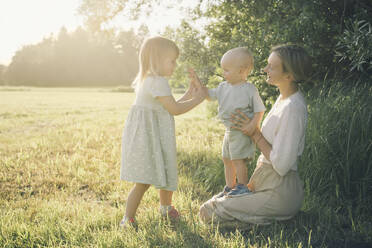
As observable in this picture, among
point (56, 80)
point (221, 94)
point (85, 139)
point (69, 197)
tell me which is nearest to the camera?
point (221, 94)

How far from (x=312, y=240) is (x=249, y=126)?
1.14 m

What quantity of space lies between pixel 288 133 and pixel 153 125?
126cm

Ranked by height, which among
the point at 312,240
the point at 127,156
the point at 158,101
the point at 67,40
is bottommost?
the point at 312,240

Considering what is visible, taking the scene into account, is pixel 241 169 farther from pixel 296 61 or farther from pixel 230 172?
pixel 296 61

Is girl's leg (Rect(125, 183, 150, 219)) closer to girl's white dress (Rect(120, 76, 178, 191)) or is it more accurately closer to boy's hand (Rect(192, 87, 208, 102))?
girl's white dress (Rect(120, 76, 178, 191))

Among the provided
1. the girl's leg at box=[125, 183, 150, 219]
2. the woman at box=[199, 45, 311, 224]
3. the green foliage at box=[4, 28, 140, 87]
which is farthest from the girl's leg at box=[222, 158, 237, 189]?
the green foliage at box=[4, 28, 140, 87]

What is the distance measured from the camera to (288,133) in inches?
106

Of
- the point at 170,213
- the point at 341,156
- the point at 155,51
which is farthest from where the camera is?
the point at 341,156

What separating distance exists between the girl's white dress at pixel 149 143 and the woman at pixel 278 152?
0.56 meters

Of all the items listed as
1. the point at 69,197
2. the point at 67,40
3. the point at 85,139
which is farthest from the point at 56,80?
the point at 69,197

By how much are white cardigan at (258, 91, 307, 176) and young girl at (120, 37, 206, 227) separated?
0.79m

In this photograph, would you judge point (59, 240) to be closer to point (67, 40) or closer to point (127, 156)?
point (127, 156)

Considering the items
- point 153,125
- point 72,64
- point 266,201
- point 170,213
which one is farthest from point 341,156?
point 72,64

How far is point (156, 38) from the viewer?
3111 mm
